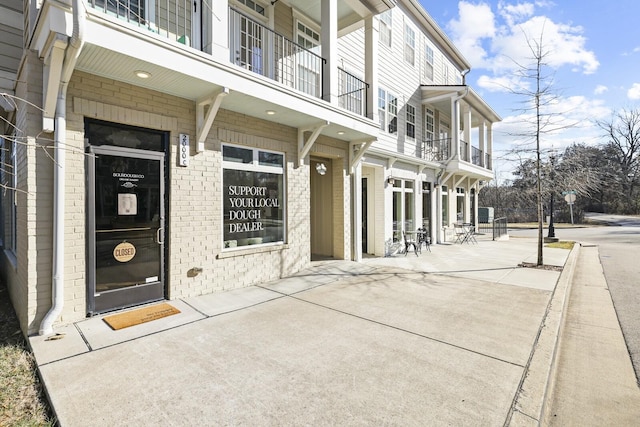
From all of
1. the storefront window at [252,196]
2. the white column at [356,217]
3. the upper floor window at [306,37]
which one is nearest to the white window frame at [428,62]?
the upper floor window at [306,37]

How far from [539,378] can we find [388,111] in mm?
10143

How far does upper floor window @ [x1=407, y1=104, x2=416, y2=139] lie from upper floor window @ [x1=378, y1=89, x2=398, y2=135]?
3.69 feet

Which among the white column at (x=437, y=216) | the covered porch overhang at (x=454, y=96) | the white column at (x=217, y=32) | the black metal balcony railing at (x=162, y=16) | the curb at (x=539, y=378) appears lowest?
the curb at (x=539, y=378)

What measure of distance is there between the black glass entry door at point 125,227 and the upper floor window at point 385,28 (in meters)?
9.60

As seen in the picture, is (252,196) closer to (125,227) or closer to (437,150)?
(125,227)

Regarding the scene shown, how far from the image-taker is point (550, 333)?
4.29 metres

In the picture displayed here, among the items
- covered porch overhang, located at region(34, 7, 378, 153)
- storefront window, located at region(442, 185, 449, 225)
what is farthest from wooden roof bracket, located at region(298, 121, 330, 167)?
storefront window, located at region(442, 185, 449, 225)

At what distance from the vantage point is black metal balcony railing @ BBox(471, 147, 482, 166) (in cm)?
1706

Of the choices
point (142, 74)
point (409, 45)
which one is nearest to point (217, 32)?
point (142, 74)

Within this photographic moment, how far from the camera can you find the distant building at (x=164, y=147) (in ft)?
13.1

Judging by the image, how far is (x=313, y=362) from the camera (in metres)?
3.39

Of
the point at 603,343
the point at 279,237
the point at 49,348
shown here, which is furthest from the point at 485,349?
the point at 49,348

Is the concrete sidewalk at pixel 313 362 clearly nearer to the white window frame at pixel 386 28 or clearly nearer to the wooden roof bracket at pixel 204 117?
the wooden roof bracket at pixel 204 117

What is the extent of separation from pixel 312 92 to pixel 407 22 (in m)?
7.13
